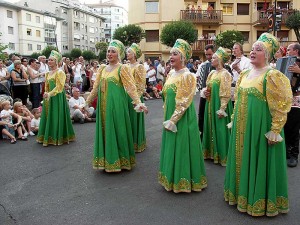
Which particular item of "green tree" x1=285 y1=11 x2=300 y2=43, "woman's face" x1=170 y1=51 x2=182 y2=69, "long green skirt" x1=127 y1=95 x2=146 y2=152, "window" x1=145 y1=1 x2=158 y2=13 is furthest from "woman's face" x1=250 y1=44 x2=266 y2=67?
"window" x1=145 y1=1 x2=158 y2=13

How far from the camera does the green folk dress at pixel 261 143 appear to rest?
3650 millimetres

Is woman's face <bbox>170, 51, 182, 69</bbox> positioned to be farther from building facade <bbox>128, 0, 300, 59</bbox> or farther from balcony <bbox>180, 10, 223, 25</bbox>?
balcony <bbox>180, 10, 223, 25</bbox>

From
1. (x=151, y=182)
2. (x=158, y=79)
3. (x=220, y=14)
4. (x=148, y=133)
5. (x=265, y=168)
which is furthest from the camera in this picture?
(x=220, y=14)

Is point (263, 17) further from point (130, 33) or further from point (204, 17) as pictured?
point (130, 33)

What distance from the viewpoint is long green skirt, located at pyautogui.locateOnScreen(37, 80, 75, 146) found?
7488 millimetres

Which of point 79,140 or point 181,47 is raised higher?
point 181,47

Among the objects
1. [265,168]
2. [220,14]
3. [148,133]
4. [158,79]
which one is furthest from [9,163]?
[220,14]

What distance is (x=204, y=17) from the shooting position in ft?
112

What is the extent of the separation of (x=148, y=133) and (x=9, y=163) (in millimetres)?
3555

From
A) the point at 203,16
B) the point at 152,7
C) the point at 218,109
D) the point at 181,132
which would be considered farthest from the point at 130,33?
the point at 181,132

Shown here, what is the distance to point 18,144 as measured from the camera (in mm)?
7887

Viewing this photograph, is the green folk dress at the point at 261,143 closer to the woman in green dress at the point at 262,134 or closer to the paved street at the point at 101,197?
the woman in green dress at the point at 262,134

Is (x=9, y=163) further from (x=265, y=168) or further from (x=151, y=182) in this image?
(x=265, y=168)

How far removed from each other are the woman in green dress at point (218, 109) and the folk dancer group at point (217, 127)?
0.7 inches
